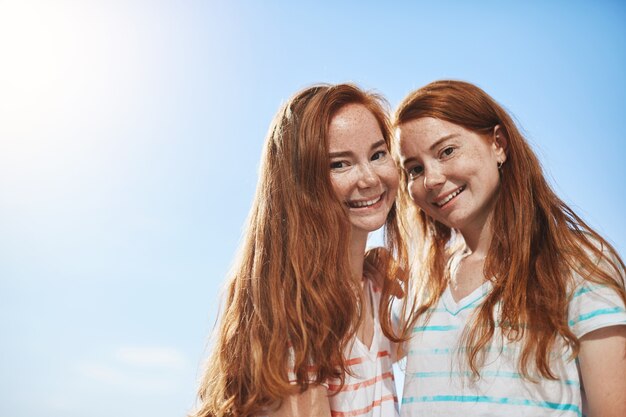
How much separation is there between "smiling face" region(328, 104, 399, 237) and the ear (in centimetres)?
53

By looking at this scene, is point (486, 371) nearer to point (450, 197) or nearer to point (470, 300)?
point (470, 300)

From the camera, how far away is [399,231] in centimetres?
393

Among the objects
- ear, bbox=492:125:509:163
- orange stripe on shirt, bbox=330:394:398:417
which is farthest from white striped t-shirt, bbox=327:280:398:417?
ear, bbox=492:125:509:163

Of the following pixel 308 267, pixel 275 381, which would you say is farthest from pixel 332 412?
pixel 308 267

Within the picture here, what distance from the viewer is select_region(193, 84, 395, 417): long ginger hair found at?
10.5 ft

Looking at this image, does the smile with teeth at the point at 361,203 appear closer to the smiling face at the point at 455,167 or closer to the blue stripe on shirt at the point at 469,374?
the smiling face at the point at 455,167

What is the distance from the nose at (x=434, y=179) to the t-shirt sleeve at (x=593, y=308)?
80 cm

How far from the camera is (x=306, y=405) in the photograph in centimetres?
319

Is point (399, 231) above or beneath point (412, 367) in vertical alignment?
above

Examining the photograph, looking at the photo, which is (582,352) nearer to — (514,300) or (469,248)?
(514,300)

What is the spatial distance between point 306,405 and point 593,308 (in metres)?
1.35

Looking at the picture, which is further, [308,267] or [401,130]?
[401,130]

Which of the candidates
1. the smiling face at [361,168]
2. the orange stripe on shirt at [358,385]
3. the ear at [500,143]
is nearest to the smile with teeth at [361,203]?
the smiling face at [361,168]

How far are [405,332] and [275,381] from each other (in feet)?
2.51
